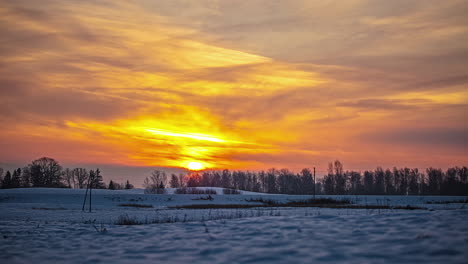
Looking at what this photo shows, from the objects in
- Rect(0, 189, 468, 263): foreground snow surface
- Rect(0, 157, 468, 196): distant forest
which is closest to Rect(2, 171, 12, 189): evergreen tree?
Rect(0, 157, 468, 196): distant forest

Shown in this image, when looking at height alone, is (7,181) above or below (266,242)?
below

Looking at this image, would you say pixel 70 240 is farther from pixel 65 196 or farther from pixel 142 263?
pixel 65 196

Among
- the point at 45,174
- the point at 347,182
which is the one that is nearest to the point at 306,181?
the point at 347,182

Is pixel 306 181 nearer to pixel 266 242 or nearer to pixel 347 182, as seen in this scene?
pixel 347 182

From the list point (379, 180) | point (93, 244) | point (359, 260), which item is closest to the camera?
point (359, 260)

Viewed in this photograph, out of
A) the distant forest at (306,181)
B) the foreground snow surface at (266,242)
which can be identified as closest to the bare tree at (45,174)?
the distant forest at (306,181)

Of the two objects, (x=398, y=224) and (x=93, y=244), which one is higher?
(x=398, y=224)

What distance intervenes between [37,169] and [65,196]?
65.9 metres

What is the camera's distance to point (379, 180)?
16088 centimetres

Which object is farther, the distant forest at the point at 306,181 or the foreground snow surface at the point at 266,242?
the distant forest at the point at 306,181

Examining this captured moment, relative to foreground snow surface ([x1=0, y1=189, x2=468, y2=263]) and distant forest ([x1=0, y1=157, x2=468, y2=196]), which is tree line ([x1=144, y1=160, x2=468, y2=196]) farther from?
foreground snow surface ([x1=0, y1=189, x2=468, y2=263])

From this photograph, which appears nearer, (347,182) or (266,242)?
(266,242)

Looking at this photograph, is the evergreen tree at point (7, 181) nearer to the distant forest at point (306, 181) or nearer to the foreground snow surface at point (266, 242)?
the distant forest at point (306, 181)

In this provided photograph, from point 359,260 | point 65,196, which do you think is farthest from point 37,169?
point 359,260
